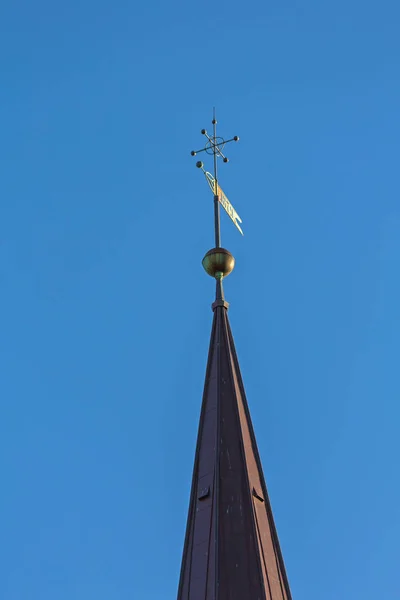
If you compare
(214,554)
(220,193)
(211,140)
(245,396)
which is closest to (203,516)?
(214,554)

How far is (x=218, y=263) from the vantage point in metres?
21.0

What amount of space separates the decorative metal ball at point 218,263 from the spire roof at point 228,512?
2473 mm

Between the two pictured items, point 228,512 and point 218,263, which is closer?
point 228,512

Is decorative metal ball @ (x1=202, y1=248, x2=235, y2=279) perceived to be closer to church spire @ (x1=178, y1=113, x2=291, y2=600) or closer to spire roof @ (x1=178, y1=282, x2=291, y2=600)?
church spire @ (x1=178, y1=113, x2=291, y2=600)

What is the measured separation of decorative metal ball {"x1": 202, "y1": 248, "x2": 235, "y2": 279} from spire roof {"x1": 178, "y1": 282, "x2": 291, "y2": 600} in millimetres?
2473

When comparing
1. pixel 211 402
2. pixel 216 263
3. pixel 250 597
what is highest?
pixel 216 263

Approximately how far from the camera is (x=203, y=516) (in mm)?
16547

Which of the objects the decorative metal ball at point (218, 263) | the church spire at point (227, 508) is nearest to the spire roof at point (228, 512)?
the church spire at point (227, 508)

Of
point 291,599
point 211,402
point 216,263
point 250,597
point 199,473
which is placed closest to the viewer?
point 250,597

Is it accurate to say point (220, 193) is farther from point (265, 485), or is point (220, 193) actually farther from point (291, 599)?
point (291, 599)

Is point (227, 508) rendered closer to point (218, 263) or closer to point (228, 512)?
point (228, 512)

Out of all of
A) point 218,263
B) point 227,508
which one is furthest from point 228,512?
point 218,263

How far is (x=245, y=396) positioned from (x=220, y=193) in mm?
6433

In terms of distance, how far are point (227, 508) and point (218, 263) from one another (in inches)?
263
